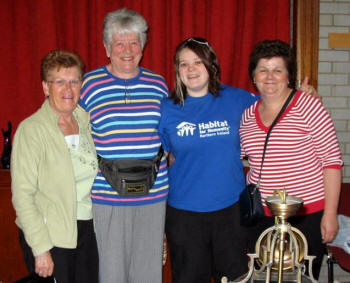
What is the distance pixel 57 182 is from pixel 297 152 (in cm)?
105

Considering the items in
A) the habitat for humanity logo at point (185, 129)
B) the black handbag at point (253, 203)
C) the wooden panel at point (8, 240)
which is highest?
the habitat for humanity logo at point (185, 129)

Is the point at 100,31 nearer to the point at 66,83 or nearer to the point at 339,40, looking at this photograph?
the point at 66,83

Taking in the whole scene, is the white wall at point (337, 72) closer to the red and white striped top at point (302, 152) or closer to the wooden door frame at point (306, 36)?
the wooden door frame at point (306, 36)

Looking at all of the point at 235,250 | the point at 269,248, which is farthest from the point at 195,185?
the point at 269,248

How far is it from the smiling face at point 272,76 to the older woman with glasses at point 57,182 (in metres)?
0.84

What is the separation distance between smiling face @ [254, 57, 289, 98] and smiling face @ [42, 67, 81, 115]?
33.6 inches

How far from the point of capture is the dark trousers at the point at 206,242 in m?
1.83

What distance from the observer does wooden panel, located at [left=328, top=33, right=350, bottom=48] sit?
105 inches

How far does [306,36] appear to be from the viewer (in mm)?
2643

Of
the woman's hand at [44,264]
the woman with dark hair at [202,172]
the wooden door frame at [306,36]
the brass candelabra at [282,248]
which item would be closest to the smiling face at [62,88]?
the woman with dark hair at [202,172]

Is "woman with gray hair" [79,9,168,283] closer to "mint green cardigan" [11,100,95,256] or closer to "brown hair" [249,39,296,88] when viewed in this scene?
"mint green cardigan" [11,100,95,256]

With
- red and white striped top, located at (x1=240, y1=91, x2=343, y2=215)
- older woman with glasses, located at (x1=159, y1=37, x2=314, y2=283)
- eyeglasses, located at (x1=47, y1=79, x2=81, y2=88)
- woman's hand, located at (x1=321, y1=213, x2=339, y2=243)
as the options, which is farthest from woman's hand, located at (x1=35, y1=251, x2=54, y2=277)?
woman's hand, located at (x1=321, y1=213, x2=339, y2=243)

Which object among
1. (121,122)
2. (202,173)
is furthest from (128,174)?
(202,173)

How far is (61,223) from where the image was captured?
1.61 m
